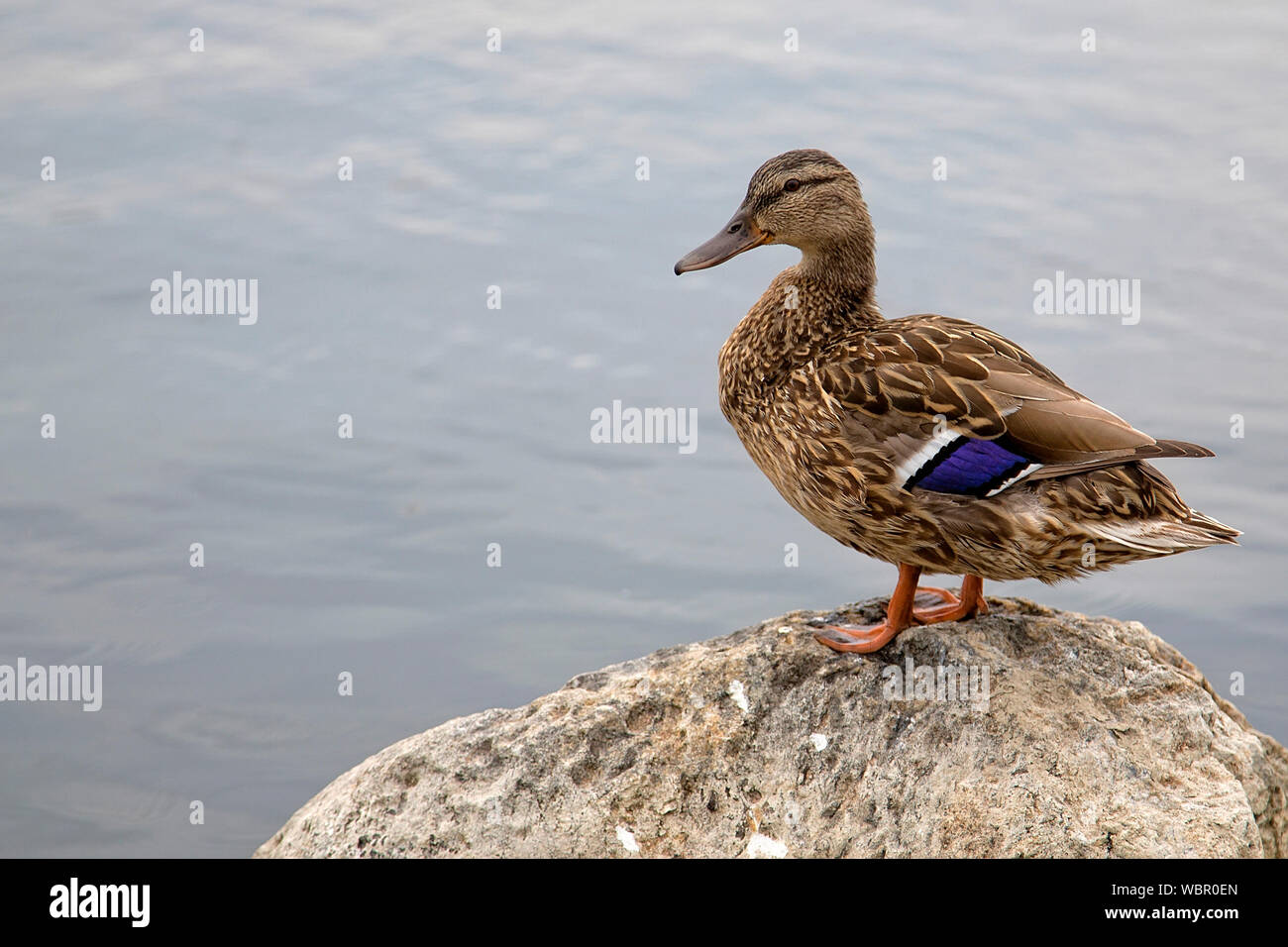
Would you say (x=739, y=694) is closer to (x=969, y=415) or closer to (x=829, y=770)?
(x=829, y=770)

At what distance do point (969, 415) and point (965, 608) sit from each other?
0.86m

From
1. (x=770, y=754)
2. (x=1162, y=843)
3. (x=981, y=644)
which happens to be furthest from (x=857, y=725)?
(x=1162, y=843)

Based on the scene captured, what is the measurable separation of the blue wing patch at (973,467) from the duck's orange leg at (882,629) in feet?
1.58

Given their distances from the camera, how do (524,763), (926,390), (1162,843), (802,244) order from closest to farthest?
1. (1162,843)
2. (524,763)
3. (926,390)
4. (802,244)

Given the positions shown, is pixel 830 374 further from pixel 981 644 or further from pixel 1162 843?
pixel 1162 843

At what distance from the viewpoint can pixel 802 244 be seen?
18.2 feet

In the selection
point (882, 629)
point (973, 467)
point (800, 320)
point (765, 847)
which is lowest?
point (765, 847)

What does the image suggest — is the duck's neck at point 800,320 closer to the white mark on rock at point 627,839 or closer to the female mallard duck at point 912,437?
the female mallard duck at point 912,437

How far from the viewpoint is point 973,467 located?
4.62 metres

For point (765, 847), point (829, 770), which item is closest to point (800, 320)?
point (829, 770)

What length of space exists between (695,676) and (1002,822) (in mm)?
1140

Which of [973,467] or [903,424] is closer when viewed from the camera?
[973,467]

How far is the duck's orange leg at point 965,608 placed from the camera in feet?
16.8

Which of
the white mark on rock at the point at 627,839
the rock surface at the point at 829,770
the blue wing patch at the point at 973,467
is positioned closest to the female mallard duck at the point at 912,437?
the blue wing patch at the point at 973,467
